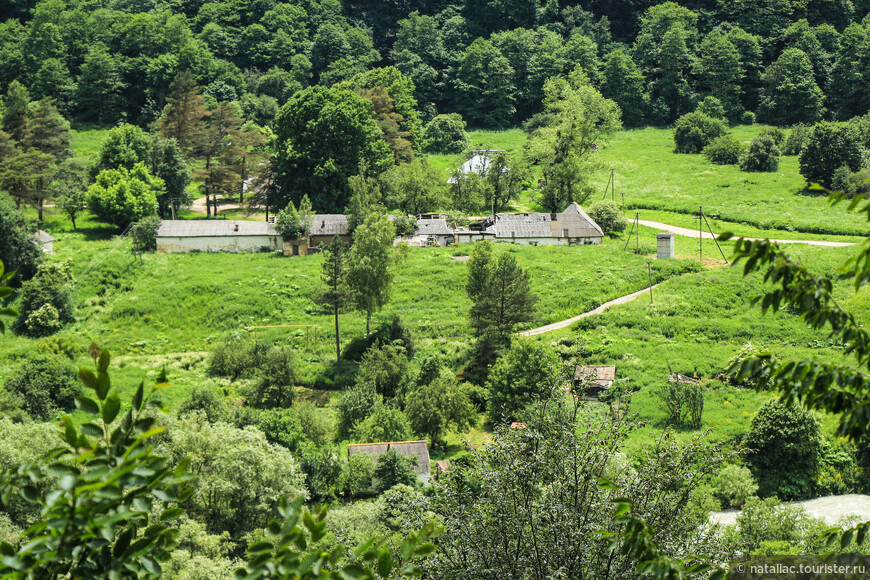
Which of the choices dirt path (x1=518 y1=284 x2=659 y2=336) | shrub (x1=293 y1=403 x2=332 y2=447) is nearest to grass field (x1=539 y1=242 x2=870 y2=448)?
dirt path (x1=518 y1=284 x2=659 y2=336)

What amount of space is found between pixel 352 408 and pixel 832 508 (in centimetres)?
1583

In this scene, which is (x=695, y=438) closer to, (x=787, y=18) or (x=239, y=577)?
(x=239, y=577)

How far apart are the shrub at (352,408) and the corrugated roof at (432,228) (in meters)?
19.5

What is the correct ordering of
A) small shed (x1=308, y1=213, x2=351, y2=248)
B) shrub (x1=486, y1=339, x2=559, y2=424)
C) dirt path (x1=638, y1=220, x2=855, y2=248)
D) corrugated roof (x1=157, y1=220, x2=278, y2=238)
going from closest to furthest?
shrub (x1=486, y1=339, x2=559, y2=424), corrugated roof (x1=157, y1=220, x2=278, y2=238), small shed (x1=308, y1=213, x2=351, y2=248), dirt path (x1=638, y1=220, x2=855, y2=248)

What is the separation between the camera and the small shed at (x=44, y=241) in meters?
45.1

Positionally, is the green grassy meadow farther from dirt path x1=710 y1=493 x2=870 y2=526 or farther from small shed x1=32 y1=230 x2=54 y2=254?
dirt path x1=710 y1=493 x2=870 y2=526

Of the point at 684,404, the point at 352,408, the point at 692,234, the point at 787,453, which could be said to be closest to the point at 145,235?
the point at 352,408

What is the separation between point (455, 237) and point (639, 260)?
1057 centimetres

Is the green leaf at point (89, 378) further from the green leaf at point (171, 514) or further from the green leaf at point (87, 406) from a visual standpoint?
the green leaf at point (171, 514)

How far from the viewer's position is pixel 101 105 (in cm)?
7575

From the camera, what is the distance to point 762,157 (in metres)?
66.4

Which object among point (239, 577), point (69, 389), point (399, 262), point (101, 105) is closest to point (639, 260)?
point (399, 262)

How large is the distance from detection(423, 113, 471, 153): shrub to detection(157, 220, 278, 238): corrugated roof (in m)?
25.7

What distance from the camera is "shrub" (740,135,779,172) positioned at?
66.3 meters
